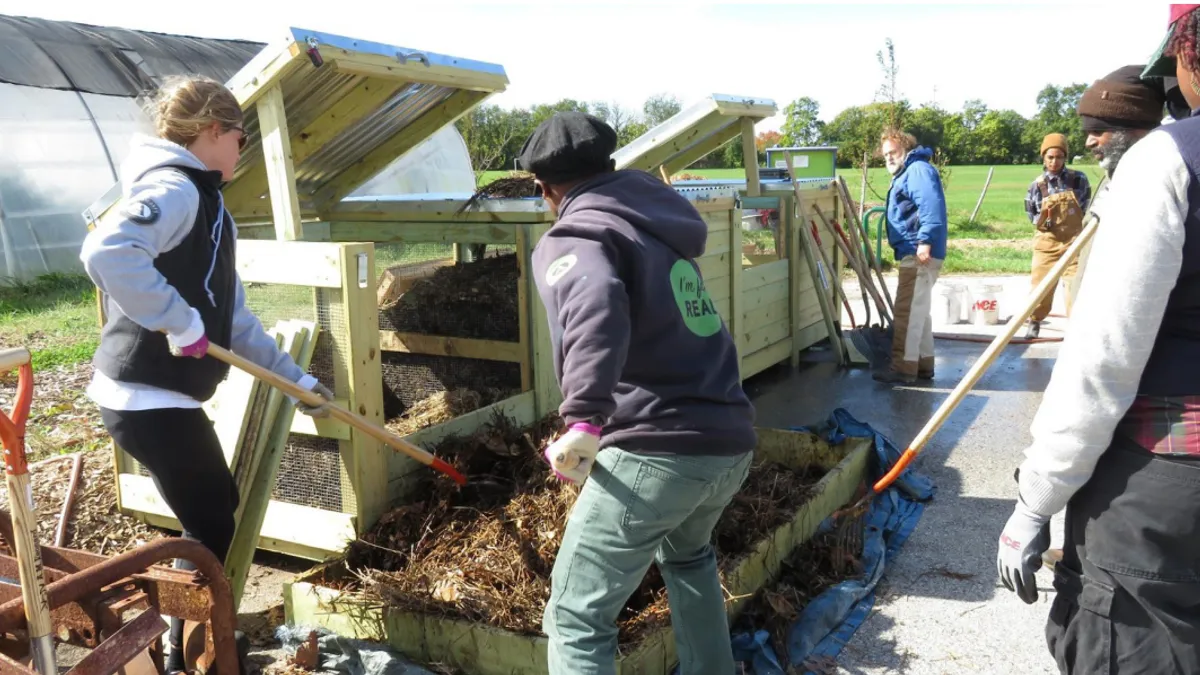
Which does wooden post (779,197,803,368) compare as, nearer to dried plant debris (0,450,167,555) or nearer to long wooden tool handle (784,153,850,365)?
long wooden tool handle (784,153,850,365)

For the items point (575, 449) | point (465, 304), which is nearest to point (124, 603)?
point (575, 449)

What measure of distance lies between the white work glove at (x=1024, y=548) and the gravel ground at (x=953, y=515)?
1.43 m

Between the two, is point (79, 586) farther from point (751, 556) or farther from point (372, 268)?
point (751, 556)

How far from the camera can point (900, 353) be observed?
789 centimetres

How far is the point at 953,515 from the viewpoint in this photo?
194 inches

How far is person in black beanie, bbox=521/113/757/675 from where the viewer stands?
250cm

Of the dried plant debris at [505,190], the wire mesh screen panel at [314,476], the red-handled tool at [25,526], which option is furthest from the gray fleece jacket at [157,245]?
the dried plant debris at [505,190]

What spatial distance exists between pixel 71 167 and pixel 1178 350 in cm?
1503

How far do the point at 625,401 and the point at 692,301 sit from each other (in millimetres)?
346

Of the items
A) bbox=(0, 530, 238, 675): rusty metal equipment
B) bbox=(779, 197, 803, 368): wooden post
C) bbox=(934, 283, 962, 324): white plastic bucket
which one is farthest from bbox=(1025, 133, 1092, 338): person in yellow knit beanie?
bbox=(0, 530, 238, 675): rusty metal equipment

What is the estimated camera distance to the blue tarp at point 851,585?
11.5ft

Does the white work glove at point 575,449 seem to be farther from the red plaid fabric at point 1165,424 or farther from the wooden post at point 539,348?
the wooden post at point 539,348

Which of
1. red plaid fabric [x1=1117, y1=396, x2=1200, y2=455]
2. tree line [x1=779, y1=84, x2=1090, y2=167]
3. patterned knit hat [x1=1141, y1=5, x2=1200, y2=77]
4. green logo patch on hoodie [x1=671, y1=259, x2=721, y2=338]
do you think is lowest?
red plaid fabric [x1=1117, y1=396, x2=1200, y2=455]

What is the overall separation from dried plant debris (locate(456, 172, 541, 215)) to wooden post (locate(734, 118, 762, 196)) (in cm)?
203
